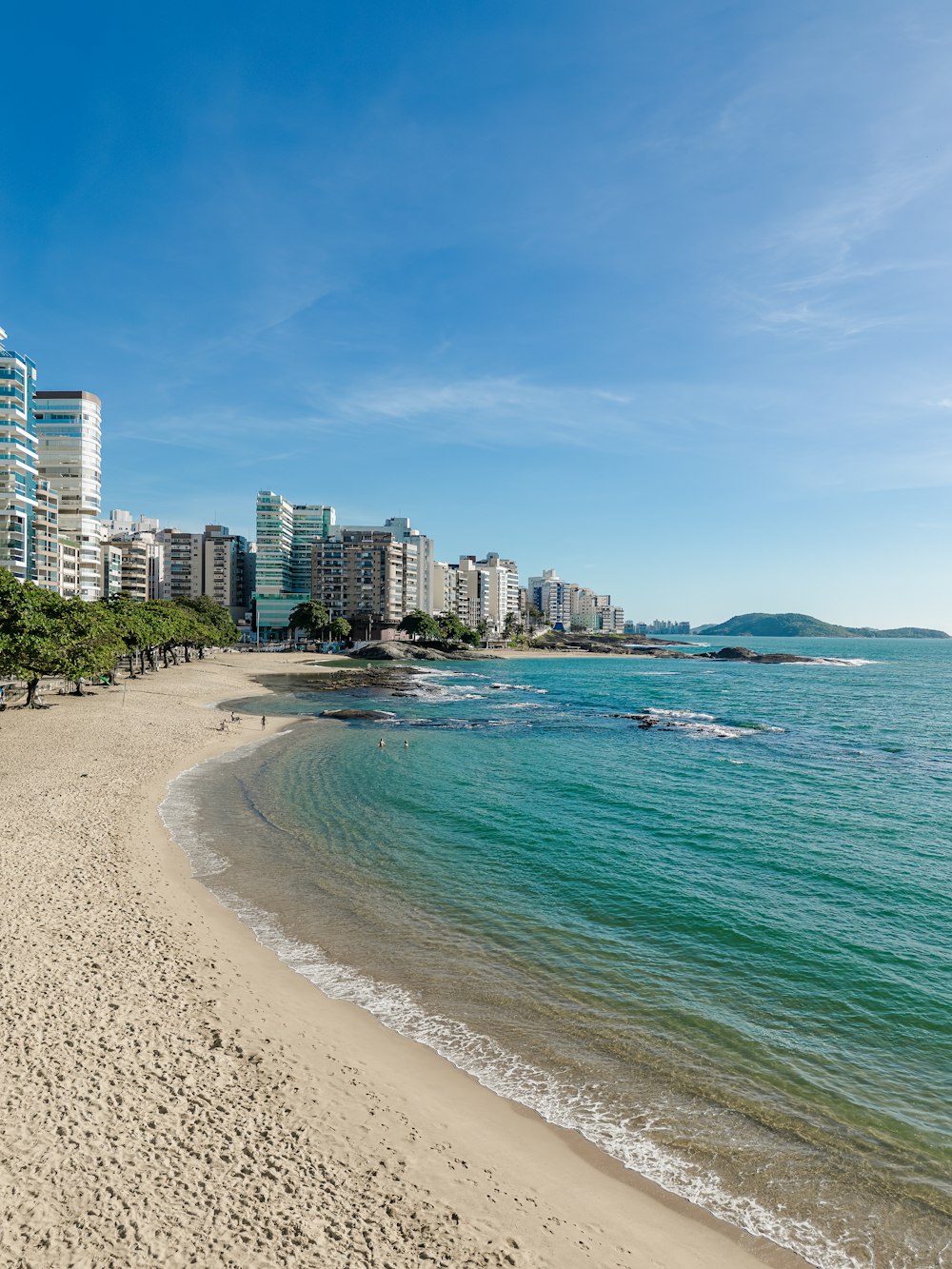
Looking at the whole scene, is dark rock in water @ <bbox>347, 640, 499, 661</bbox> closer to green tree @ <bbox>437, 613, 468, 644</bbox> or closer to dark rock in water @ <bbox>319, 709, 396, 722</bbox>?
green tree @ <bbox>437, 613, 468, 644</bbox>

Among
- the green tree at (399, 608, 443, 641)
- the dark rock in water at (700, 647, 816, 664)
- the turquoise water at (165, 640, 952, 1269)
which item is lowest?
the turquoise water at (165, 640, 952, 1269)

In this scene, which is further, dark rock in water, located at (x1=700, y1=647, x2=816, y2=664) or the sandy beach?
dark rock in water, located at (x1=700, y1=647, x2=816, y2=664)

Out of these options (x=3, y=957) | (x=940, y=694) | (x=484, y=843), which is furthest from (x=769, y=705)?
(x=3, y=957)

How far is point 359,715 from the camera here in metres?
62.8

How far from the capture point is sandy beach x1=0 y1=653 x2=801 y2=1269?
8.18 meters

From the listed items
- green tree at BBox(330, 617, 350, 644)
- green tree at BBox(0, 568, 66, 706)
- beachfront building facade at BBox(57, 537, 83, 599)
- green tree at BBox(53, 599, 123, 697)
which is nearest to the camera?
green tree at BBox(0, 568, 66, 706)

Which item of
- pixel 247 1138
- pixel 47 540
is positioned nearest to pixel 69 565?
pixel 47 540

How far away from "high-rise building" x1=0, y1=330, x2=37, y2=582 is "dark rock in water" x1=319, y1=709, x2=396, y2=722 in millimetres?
46362

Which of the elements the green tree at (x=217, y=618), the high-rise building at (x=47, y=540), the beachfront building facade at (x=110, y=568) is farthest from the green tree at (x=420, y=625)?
the high-rise building at (x=47, y=540)

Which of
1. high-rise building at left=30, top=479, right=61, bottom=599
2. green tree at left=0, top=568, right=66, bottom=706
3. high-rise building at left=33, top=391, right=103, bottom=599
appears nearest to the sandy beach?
green tree at left=0, top=568, right=66, bottom=706

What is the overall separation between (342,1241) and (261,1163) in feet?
5.75

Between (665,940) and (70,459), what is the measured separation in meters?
120

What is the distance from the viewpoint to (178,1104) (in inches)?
406

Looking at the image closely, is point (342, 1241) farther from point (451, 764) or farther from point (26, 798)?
point (451, 764)
